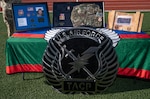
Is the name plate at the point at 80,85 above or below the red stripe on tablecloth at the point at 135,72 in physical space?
below

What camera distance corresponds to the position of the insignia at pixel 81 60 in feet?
11.1

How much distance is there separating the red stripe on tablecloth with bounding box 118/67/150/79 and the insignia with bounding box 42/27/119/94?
0.94 feet

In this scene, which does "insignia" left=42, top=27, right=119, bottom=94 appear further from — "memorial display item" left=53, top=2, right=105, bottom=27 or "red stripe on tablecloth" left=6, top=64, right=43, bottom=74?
"memorial display item" left=53, top=2, right=105, bottom=27

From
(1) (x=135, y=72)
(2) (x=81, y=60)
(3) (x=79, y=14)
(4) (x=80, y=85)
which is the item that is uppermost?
(3) (x=79, y=14)

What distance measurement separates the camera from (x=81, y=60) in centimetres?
342

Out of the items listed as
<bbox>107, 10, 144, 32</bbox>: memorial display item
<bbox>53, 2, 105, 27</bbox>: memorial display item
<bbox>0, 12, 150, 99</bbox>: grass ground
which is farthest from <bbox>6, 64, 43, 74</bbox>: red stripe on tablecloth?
<bbox>107, 10, 144, 32</bbox>: memorial display item

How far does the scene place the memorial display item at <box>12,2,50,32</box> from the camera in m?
3.84

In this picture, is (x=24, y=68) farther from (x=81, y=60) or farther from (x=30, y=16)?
(x=81, y=60)

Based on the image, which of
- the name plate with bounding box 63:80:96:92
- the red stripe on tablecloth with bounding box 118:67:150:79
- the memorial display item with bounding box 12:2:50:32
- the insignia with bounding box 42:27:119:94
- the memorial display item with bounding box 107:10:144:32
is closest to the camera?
the insignia with bounding box 42:27:119:94

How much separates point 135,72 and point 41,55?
1.36 meters

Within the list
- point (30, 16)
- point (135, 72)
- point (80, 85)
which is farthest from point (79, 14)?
point (135, 72)

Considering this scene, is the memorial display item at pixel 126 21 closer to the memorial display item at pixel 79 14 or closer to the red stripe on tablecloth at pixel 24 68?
the memorial display item at pixel 79 14

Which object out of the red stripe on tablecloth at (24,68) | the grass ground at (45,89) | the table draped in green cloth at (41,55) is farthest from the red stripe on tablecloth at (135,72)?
the red stripe on tablecloth at (24,68)

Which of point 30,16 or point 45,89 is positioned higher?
point 30,16
